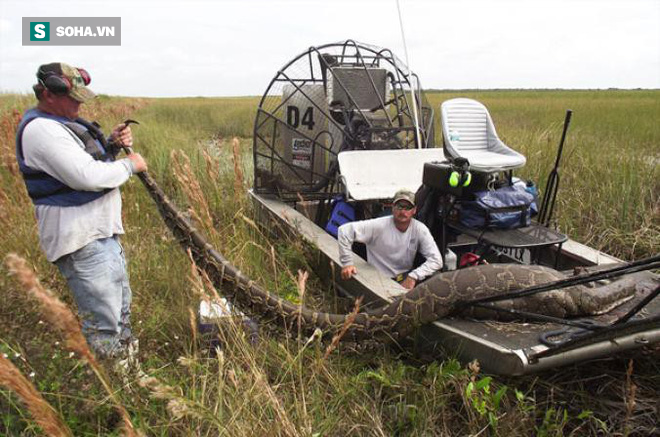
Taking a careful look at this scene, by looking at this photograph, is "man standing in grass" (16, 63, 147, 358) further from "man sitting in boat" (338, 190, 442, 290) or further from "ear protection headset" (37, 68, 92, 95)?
"man sitting in boat" (338, 190, 442, 290)

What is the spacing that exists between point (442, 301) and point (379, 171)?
2.35m

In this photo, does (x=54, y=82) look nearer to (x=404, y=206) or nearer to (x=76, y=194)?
(x=76, y=194)

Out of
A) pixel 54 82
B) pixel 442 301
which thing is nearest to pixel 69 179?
pixel 54 82

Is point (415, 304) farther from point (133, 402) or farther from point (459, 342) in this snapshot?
point (133, 402)

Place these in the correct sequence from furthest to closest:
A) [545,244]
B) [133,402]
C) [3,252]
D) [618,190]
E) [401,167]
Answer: [618,190] → [401,167] → [3,252] → [545,244] → [133,402]

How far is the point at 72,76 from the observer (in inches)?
110

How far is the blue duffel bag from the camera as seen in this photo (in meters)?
3.87

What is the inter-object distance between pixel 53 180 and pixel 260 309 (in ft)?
5.14

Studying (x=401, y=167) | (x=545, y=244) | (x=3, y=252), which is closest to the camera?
(x=545, y=244)

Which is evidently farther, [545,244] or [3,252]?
[3,252]

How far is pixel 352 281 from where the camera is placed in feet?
12.6

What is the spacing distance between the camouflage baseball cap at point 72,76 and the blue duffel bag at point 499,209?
3051 mm

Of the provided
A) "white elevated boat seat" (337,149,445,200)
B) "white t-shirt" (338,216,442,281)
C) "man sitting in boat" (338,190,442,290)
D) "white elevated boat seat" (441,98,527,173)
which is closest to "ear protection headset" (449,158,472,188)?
"man sitting in boat" (338,190,442,290)

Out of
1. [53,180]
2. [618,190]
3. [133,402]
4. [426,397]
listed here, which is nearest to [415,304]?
[426,397]
